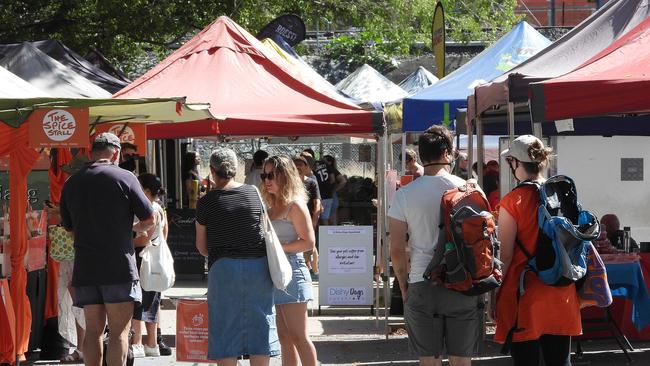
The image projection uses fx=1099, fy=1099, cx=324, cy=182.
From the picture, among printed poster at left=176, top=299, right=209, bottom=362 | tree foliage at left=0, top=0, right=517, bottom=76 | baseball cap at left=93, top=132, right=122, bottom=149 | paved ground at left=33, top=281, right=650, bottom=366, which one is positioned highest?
tree foliage at left=0, top=0, right=517, bottom=76

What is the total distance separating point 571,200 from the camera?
21.6ft

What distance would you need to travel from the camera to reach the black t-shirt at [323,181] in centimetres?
1992

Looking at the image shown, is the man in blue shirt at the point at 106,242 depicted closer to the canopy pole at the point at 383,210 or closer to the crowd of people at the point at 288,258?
the crowd of people at the point at 288,258

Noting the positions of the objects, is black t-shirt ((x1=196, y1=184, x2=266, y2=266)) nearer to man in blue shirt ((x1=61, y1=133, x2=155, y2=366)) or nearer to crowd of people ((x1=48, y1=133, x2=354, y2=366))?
crowd of people ((x1=48, y1=133, x2=354, y2=366))

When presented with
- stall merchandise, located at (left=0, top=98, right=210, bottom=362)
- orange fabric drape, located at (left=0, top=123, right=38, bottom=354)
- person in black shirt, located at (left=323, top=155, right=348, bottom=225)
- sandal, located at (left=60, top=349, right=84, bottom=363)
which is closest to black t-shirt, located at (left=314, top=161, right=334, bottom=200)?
person in black shirt, located at (left=323, top=155, right=348, bottom=225)

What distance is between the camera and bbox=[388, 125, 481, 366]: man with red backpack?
6.41 m

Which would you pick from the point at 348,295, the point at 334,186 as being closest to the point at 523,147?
the point at 348,295

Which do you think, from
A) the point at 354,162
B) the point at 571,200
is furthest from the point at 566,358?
the point at 354,162

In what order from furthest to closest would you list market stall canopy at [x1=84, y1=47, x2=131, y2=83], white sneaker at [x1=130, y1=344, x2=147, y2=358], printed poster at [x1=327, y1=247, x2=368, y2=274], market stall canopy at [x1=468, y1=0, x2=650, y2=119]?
market stall canopy at [x1=84, y1=47, x2=131, y2=83] → printed poster at [x1=327, y1=247, x2=368, y2=274] → white sneaker at [x1=130, y1=344, x2=147, y2=358] → market stall canopy at [x1=468, y1=0, x2=650, y2=119]

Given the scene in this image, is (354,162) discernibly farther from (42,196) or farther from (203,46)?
(42,196)

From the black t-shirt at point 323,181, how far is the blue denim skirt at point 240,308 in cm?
1284

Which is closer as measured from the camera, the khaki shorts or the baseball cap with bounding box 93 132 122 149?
the khaki shorts

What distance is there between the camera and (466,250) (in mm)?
6254

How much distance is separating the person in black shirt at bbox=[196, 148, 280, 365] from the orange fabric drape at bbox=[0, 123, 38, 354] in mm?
2259
